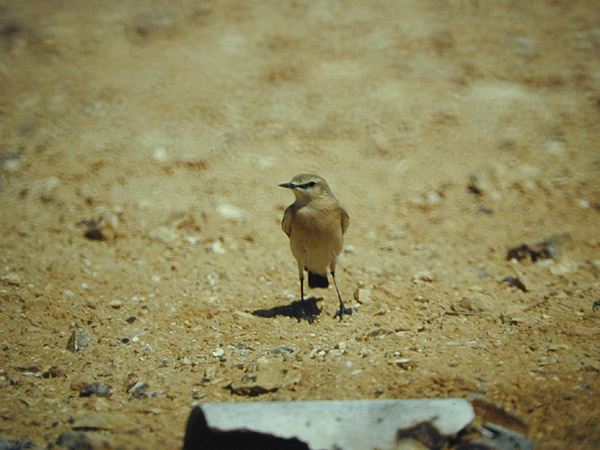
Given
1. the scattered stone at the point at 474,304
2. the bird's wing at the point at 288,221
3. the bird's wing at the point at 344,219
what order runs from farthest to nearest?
the bird's wing at the point at 344,219
the bird's wing at the point at 288,221
the scattered stone at the point at 474,304

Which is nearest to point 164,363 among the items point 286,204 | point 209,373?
point 209,373

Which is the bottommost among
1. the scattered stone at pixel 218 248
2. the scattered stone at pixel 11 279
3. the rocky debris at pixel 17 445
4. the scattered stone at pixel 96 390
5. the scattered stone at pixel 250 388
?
the scattered stone at pixel 11 279

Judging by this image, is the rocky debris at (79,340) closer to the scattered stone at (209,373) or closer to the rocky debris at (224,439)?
the scattered stone at (209,373)

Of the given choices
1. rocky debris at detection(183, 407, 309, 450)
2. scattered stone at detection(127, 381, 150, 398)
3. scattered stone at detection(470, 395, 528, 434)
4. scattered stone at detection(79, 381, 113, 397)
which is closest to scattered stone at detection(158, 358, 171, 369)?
scattered stone at detection(127, 381, 150, 398)

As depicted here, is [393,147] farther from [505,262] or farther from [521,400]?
[521,400]

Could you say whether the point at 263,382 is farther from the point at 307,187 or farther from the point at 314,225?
the point at 307,187

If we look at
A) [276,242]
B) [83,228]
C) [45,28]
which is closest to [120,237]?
[83,228]

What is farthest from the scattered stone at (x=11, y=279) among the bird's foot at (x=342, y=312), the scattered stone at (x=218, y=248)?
the bird's foot at (x=342, y=312)
